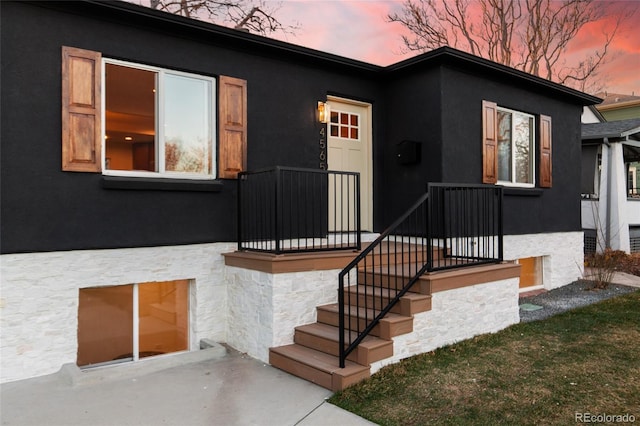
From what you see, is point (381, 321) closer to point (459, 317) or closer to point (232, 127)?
point (459, 317)

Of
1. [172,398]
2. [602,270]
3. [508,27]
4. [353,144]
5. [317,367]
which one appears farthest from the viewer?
[508,27]

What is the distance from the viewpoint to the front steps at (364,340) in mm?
3953

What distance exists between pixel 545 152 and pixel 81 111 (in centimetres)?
728

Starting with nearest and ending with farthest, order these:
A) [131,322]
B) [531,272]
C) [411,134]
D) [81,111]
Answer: [81,111] < [131,322] < [411,134] < [531,272]

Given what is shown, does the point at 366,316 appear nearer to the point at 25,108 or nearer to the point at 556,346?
the point at 556,346

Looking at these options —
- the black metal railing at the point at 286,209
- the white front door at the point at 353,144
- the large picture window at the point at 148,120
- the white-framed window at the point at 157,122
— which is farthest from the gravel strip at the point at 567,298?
the white-framed window at the point at 157,122

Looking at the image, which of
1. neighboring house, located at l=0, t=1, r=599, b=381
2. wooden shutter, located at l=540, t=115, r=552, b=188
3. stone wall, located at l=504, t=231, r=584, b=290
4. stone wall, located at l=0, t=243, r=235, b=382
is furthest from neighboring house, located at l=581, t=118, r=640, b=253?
stone wall, located at l=0, t=243, r=235, b=382

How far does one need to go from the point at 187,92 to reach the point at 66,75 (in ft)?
4.20

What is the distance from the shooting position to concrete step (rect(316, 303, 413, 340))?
429 centimetres

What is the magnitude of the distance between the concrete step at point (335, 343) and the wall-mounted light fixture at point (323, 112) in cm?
286

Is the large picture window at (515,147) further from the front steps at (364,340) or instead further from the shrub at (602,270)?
the front steps at (364,340)

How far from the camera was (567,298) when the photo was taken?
7258 millimetres

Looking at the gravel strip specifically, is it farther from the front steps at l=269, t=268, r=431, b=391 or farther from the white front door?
the white front door

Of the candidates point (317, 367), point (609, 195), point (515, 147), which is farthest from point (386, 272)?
point (609, 195)
